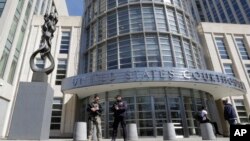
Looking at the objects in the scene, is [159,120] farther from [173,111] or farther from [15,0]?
[15,0]

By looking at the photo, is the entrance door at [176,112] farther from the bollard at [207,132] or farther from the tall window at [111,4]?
the tall window at [111,4]

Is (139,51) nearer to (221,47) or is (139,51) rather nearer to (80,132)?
(80,132)

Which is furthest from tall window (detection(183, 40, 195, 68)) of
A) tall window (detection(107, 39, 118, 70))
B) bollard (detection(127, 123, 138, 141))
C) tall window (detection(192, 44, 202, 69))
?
bollard (detection(127, 123, 138, 141))

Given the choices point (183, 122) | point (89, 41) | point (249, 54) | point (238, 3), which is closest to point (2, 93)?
point (89, 41)

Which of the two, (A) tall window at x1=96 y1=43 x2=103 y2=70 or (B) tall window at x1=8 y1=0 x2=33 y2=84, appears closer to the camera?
(A) tall window at x1=96 y1=43 x2=103 y2=70

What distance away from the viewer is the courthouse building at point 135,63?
19047 millimetres

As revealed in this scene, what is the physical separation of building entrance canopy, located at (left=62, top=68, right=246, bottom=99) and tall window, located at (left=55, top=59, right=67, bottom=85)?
6.21 meters

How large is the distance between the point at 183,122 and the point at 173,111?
1.26m

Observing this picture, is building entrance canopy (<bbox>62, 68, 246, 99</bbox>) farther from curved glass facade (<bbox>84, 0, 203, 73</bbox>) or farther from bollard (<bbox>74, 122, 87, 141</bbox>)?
bollard (<bbox>74, 122, 87, 141</bbox>)

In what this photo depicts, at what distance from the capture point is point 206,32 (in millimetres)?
31016

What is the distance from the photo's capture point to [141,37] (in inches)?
910

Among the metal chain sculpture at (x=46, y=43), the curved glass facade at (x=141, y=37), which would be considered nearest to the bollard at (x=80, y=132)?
the metal chain sculpture at (x=46, y=43)

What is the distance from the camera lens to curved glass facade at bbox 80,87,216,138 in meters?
18.8

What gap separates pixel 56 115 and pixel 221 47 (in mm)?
23673
